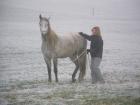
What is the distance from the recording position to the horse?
3205 millimetres

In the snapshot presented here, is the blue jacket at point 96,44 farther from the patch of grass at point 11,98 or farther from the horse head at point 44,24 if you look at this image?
the patch of grass at point 11,98

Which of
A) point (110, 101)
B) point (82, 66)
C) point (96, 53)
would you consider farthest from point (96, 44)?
point (110, 101)

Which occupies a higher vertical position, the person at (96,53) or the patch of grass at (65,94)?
the person at (96,53)

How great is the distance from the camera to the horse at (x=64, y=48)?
10.5 feet

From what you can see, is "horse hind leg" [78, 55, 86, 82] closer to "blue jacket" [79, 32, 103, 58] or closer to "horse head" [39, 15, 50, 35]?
"blue jacket" [79, 32, 103, 58]

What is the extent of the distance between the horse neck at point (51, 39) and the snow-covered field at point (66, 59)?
73 mm

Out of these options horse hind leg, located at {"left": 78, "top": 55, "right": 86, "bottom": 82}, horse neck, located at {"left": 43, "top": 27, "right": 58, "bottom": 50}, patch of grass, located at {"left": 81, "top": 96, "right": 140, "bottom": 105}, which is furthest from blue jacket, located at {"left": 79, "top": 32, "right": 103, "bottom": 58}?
patch of grass, located at {"left": 81, "top": 96, "right": 140, "bottom": 105}

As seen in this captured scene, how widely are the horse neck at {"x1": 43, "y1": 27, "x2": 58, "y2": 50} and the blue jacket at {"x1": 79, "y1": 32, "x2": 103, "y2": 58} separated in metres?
0.25

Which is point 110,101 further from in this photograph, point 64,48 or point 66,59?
point 64,48

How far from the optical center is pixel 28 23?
3.03 m

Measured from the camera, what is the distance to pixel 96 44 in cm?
324

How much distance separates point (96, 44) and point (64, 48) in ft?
1.10

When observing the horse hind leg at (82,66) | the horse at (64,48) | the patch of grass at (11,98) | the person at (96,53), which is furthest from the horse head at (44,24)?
the patch of grass at (11,98)

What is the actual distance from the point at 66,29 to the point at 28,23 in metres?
0.35
